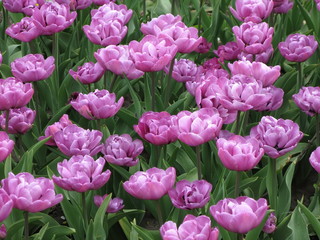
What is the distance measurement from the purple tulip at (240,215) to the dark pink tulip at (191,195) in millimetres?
180

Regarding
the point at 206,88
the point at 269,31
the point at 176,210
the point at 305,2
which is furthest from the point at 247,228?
the point at 305,2

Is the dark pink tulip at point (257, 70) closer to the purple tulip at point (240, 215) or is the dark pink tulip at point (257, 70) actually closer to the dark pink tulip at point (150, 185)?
the dark pink tulip at point (150, 185)

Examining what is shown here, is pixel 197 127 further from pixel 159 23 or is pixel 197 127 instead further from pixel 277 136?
pixel 159 23

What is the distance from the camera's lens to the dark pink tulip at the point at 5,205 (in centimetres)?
152

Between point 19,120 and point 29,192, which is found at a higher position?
point 29,192

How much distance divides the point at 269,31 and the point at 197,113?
710 millimetres

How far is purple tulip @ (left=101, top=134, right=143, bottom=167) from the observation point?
6.48 ft

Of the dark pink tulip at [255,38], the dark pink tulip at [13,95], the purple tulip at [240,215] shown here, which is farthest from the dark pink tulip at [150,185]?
the dark pink tulip at [255,38]

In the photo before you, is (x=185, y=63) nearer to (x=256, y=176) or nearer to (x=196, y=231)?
(x=256, y=176)

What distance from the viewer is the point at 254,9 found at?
264 cm

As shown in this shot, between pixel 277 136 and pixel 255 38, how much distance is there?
63 centimetres

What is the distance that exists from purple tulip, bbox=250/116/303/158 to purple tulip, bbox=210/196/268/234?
1.00ft

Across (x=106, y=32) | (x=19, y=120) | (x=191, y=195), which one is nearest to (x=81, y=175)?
(x=191, y=195)

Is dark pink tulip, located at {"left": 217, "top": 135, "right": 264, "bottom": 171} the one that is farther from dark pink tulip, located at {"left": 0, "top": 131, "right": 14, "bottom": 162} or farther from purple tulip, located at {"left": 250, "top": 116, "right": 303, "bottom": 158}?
dark pink tulip, located at {"left": 0, "top": 131, "right": 14, "bottom": 162}
